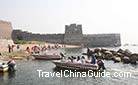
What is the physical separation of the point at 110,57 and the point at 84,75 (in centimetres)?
2053

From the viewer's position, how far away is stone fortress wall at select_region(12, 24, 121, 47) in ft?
516

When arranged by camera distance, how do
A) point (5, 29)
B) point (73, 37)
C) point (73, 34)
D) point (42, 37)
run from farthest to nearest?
1. point (42, 37)
2. point (73, 37)
3. point (73, 34)
4. point (5, 29)

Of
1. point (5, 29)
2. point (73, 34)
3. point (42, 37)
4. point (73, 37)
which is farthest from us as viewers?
point (42, 37)

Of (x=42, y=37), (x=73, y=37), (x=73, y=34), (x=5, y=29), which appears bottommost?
(x=73, y=37)

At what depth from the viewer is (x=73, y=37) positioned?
15862 centimetres

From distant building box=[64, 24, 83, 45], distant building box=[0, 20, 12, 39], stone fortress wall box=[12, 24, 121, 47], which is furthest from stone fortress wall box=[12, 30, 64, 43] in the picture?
distant building box=[0, 20, 12, 39]

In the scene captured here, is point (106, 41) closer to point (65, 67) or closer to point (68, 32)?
point (68, 32)

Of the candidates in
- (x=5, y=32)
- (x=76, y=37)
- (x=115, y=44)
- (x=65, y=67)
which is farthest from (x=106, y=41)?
(x=65, y=67)

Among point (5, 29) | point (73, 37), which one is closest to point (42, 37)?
point (73, 37)

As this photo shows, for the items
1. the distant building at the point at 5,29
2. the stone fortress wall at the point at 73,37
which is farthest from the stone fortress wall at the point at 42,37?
the distant building at the point at 5,29

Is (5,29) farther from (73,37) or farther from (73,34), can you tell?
(73,37)

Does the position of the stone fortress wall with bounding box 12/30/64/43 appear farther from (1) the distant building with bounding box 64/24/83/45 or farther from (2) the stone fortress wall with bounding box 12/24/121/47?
(1) the distant building with bounding box 64/24/83/45

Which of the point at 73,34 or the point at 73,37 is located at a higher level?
the point at 73,34

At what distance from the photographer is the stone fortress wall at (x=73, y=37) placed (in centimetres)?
15739
